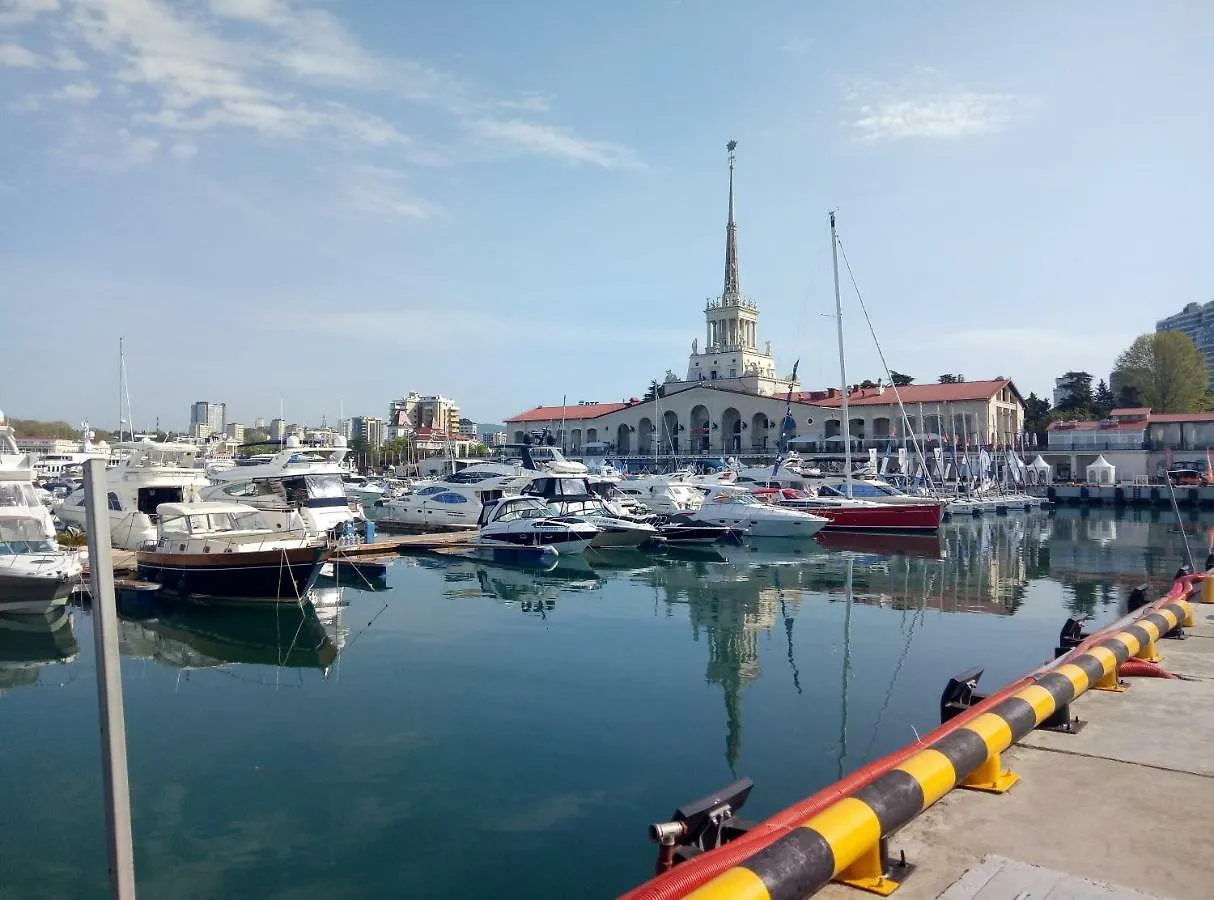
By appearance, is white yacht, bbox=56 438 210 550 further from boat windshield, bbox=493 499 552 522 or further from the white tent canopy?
the white tent canopy

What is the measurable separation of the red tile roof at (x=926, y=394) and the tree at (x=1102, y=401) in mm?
12412

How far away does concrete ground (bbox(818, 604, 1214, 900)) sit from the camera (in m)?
4.60

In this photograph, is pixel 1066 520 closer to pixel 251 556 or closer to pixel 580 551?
pixel 580 551

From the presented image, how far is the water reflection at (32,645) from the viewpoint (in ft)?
52.3

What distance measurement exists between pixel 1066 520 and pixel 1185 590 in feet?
146

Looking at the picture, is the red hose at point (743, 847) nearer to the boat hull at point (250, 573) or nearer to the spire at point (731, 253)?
the boat hull at point (250, 573)

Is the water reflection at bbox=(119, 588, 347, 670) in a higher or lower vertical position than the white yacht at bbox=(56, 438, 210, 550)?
lower

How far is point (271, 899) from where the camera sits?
7695mm

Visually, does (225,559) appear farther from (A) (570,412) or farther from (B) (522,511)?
(A) (570,412)

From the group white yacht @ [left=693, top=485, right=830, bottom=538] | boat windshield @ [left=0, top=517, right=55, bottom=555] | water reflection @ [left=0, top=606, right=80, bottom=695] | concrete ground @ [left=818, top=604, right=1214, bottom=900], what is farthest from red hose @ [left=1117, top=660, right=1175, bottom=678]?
white yacht @ [left=693, top=485, right=830, bottom=538]

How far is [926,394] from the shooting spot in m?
84.8

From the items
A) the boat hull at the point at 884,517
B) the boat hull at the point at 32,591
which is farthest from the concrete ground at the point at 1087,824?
the boat hull at the point at 884,517

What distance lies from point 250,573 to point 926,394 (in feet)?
251

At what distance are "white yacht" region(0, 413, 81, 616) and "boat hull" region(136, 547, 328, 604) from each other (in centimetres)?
Answer: 252
